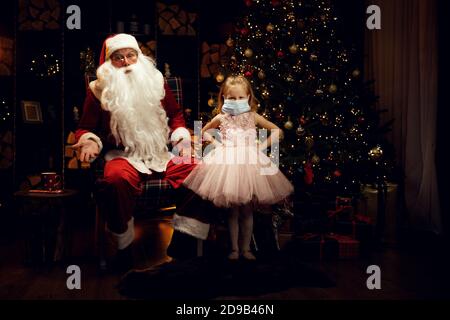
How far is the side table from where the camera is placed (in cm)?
321

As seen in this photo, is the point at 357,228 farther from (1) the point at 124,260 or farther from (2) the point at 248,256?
(1) the point at 124,260

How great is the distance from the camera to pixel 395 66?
4527 millimetres

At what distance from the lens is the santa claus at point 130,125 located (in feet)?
10.4

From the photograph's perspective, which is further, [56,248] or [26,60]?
[26,60]

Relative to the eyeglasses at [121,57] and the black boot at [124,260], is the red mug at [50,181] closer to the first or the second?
the black boot at [124,260]

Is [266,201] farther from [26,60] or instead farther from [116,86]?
[26,60]

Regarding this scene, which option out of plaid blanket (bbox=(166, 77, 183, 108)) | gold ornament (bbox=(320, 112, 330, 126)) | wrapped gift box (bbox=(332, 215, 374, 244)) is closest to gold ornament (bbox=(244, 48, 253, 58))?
plaid blanket (bbox=(166, 77, 183, 108))

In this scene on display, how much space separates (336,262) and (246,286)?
897 millimetres

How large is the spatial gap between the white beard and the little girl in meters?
0.34

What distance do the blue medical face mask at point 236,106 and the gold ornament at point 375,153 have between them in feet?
4.06

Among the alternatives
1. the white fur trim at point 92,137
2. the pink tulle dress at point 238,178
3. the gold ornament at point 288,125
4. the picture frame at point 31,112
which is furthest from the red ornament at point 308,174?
the picture frame at point 31,112

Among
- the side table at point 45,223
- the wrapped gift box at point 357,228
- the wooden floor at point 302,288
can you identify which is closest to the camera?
the wooden floor at point 302,288

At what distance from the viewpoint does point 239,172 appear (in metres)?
3.00
